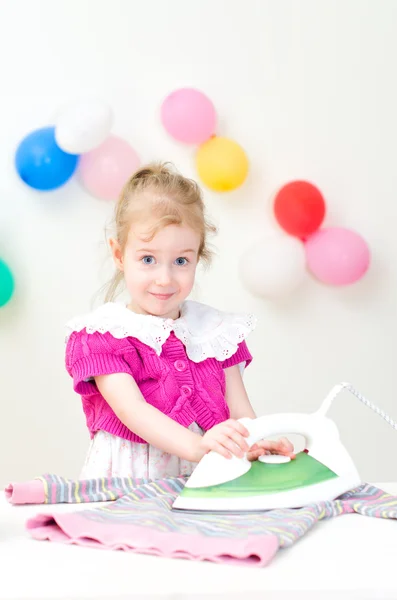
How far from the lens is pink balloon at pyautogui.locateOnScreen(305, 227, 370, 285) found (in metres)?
2.53

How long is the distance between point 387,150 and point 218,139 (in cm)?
58

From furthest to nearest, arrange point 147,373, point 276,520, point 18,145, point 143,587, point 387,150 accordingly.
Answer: point 387,150 < point 18,145 < point 147,373 < point 276,520 < point 143,587


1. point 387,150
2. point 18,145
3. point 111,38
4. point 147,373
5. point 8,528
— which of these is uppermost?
point 111,38

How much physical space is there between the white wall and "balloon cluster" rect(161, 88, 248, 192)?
98mm

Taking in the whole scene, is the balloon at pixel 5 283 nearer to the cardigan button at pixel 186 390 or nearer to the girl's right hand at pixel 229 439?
the cardigan button at pixel 186 390

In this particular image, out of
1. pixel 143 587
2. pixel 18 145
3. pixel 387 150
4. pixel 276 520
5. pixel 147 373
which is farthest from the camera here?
pixel 387 150

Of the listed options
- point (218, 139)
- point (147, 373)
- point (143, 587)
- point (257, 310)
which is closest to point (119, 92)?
point (218, 139)

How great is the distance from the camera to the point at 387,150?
8.93 ft

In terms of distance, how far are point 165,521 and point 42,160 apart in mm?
1669

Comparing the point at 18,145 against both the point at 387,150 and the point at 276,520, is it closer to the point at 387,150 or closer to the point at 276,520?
the point at 387,150

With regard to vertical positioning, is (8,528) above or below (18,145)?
below

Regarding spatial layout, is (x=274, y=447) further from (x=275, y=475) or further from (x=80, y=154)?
Result: (x=80, y=154)

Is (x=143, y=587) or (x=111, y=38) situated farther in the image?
(x=111, y=38)

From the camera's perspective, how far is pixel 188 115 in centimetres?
250
